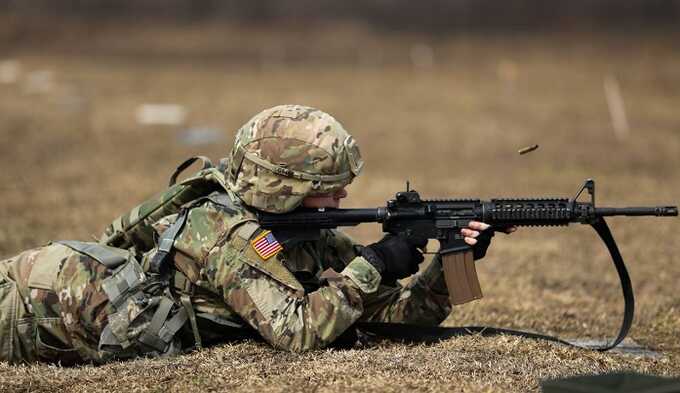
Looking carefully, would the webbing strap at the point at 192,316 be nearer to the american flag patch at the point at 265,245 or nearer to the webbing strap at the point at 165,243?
the webbing strap at the point at 165,243

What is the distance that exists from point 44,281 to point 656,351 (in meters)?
4.16

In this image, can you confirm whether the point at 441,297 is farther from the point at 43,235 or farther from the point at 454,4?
the point at 454,4

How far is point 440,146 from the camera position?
20.7 metres

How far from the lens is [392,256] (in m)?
6.08

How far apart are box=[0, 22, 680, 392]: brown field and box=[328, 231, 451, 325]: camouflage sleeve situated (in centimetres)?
22

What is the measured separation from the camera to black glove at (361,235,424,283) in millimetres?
6066

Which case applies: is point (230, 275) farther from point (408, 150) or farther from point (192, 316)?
point (408, 150)

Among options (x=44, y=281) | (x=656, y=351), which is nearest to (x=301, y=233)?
(x=44, y=281)

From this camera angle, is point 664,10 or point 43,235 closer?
point 43,235

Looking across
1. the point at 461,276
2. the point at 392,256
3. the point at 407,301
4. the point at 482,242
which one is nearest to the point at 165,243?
the point at 392,256

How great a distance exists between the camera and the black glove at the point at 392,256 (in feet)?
A: 19.9

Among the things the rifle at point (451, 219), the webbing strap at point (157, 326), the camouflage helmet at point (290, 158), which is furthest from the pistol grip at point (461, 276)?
the webbing strap at point (157, 326)

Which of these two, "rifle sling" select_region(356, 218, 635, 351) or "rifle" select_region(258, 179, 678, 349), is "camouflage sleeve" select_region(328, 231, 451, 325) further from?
"rifle" select_region(258, 179, 678, 349)

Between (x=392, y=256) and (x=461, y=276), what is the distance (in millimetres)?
435
